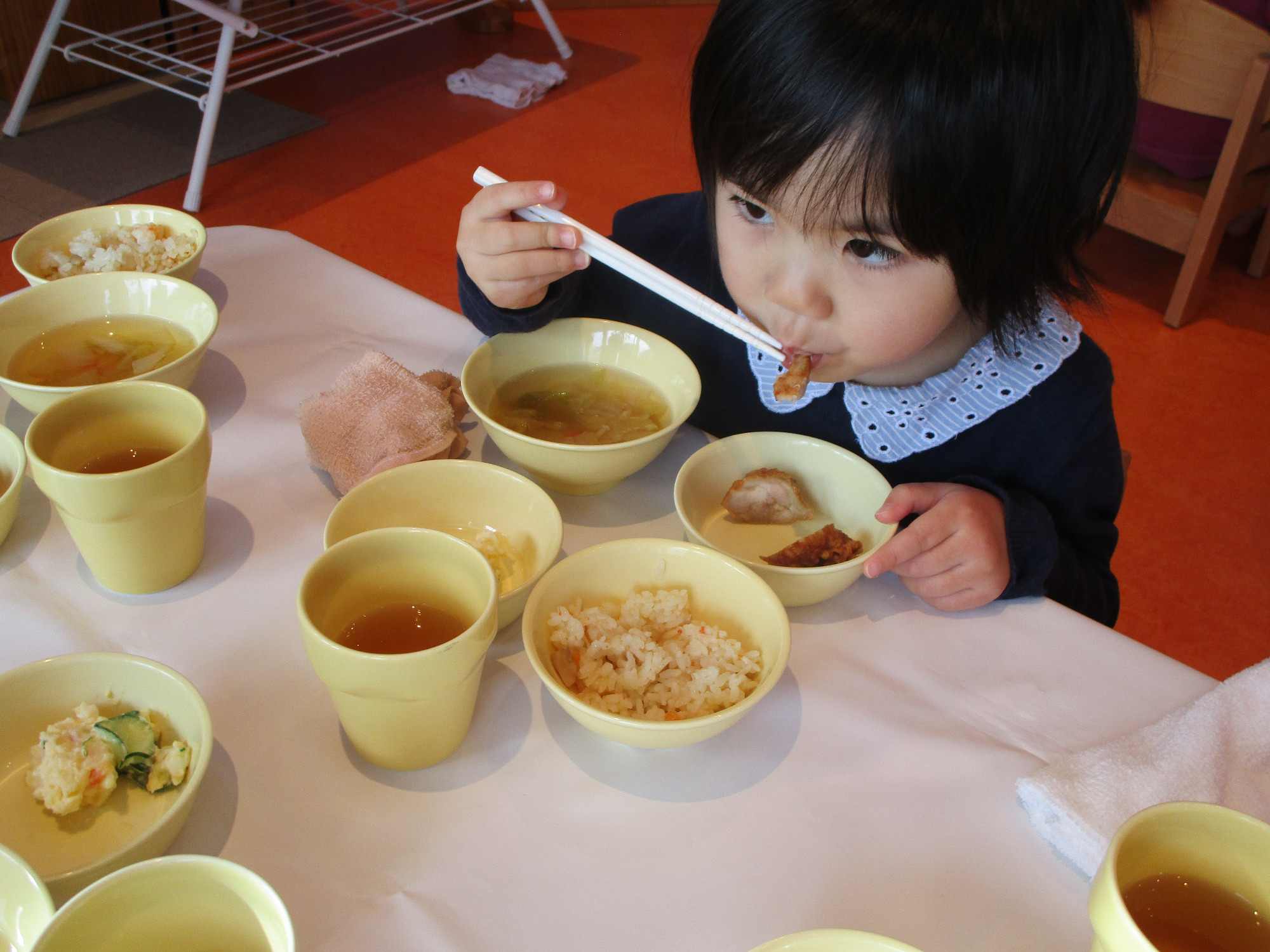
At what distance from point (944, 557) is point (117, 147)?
136 inches

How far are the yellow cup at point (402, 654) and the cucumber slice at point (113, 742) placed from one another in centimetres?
14

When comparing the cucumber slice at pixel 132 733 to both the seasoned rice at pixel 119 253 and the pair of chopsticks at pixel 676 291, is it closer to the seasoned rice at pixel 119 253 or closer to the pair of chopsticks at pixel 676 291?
the pair of chopsticks at pixel 676 291

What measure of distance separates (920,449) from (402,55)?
3.96 meters

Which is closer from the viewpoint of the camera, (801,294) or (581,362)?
(801,294)

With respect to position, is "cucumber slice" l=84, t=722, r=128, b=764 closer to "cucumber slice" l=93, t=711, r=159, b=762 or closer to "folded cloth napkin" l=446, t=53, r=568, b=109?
"cucumber slice" l=93, t=711, r=159, b=762

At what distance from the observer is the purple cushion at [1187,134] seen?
266 centimetres

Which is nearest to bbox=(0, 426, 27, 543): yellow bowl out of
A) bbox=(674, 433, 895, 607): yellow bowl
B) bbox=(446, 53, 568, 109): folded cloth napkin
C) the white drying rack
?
bbox=(674, 433, 895, 607): yellow bowl

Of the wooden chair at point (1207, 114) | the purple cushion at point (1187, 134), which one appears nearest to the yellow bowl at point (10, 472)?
the wooden chair at point (1207, 114)

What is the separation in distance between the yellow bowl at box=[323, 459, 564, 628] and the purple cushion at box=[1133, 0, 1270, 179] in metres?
2.56

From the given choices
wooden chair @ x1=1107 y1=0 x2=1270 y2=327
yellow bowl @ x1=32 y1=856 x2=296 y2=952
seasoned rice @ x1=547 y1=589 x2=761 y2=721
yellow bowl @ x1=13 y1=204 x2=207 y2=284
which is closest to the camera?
yellow bowl @ x1=32 y1=856 x2=296 y2=952

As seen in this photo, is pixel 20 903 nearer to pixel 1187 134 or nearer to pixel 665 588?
pixel 665 588

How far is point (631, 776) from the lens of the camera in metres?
0.77

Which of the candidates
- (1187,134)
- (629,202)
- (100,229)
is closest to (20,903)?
(100,229)

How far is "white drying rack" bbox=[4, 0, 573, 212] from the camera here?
2.99 metres
